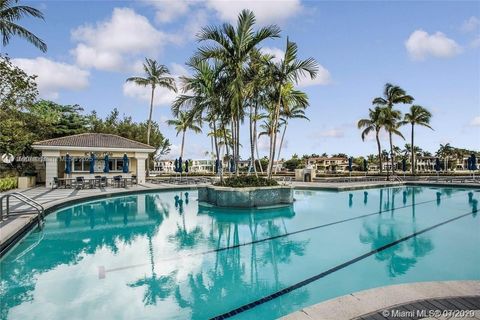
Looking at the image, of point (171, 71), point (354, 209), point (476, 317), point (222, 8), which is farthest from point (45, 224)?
point (171, 71)

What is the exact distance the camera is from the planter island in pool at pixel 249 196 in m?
13.9

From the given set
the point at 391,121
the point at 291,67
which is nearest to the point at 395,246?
the point at 291,67

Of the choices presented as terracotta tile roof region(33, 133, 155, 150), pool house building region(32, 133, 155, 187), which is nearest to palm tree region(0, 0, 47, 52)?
pool house building region(32, 133, 155, 187)

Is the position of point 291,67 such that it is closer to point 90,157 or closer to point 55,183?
point 90,157

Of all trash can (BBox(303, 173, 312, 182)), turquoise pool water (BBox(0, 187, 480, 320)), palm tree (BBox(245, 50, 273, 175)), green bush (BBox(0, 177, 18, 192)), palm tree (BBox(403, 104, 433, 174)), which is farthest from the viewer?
palm tree (BBox(403, 104, 433, 174))

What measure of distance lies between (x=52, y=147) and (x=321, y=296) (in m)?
24.1

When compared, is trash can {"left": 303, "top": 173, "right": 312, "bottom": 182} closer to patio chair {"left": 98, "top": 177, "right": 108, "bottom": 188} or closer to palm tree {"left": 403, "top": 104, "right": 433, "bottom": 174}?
palm tree {"left": 403, "top": 104, "right": 433, "bottom": 174}

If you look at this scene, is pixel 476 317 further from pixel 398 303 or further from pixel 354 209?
pixel 354 209

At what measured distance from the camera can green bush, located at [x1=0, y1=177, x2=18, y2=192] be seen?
63.0ft

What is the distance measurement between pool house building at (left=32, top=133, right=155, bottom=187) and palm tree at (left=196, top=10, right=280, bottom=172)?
1366 centimetres

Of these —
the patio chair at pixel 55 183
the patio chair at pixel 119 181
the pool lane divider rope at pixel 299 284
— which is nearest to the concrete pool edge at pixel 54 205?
the patio chair at pixel 119 181

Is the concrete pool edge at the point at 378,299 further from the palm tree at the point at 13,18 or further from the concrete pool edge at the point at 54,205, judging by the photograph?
the palm tree at the point at 13,18

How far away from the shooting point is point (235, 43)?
44.8ft

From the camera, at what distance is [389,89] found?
33594 millimetres
